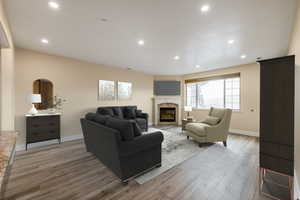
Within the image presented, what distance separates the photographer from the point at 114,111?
511 cm

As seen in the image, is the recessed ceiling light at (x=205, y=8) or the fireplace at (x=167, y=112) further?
the fireplace at (x=167, y=112)

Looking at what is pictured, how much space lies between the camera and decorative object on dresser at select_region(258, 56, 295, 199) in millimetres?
1691

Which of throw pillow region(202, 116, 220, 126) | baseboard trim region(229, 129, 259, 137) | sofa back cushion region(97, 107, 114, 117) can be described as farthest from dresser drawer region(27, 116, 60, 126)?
baseboard trim region(229, 129, 259, 137)

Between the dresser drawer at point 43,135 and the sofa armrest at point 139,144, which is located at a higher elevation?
the sofa armrest at point 139,144

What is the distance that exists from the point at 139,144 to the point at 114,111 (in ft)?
10.6

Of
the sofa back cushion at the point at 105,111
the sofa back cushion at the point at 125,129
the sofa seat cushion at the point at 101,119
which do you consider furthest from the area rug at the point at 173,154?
the sofa back cushion at the point at 105,111

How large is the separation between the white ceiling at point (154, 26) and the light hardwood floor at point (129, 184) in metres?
2.74

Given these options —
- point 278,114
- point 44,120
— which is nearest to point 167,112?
point 44,120

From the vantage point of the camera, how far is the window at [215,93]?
5359 mm

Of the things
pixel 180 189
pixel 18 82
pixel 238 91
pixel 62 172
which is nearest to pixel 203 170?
pixel 180 189

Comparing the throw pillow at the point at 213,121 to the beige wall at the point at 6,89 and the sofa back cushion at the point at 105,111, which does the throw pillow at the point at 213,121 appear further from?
the beige wall at the point at 6,89

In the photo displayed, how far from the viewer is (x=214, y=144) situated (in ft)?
12.6

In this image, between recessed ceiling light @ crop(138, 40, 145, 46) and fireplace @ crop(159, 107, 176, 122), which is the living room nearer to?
recessed ceiling light @ crop(138, 40, 145, 46)

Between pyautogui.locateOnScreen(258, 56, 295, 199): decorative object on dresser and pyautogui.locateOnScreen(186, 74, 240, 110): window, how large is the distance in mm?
3868
